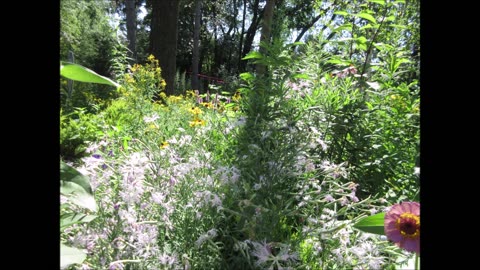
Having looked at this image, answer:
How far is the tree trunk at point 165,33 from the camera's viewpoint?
190 inches

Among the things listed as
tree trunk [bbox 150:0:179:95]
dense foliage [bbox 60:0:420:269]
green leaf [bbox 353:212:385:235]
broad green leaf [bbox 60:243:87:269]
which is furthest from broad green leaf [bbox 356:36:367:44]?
tree trunk [bbox 150:0:179:95]

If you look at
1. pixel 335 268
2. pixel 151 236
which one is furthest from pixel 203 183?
pixel 335 268

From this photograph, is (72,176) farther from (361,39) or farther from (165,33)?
(165,33)

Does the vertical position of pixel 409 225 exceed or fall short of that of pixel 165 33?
it falls short

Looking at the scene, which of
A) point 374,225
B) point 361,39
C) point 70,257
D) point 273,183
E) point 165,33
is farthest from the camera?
point 165,33

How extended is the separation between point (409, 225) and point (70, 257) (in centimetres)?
67

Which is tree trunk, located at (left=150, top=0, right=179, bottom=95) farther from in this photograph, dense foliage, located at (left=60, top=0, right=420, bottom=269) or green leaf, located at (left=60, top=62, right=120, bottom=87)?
green leaf, located at (left=60, top=62, right=120, bottom=87)

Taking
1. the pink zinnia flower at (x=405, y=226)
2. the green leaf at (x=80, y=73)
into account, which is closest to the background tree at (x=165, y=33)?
the green leaf at (x=80, y=73)

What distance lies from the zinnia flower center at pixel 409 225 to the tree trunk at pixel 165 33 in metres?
4.49

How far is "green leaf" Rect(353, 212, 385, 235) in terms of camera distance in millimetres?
836

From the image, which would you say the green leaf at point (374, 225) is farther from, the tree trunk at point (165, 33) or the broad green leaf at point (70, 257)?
the tree trunk at point (165, 33)

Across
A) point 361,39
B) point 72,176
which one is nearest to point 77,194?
point 72,176

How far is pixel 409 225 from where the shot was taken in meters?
0.74

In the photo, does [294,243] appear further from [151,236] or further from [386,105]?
[386,105]
